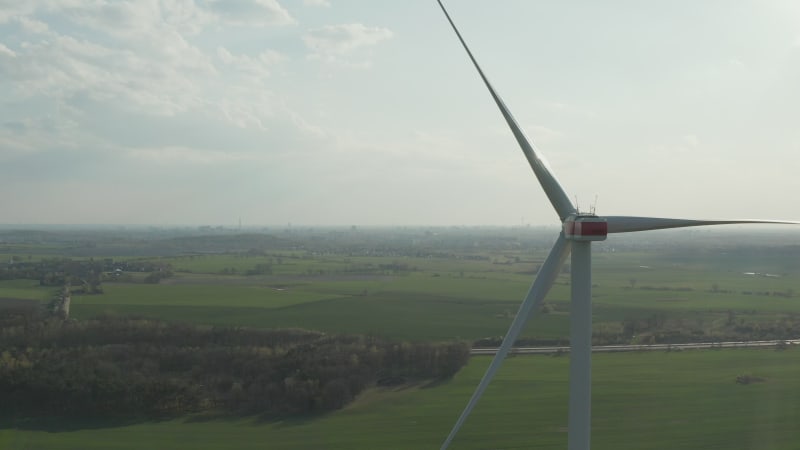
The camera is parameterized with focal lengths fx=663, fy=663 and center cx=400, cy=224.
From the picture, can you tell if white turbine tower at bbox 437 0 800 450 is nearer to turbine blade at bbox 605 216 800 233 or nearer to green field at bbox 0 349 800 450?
turbine blade at bbox 605 216 800 233

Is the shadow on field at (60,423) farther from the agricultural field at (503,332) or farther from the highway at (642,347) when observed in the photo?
the highway at (642,347)

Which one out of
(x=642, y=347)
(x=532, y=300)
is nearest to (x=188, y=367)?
(x=532, y=300)

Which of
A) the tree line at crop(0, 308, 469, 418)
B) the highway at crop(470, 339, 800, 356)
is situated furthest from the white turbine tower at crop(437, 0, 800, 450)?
the highway at crop(470, 339, 800, 356)

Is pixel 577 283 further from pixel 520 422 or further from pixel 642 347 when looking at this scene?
pixel 642 347

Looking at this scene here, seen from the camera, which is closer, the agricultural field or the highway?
the agricultural field

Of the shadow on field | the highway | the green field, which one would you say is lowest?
the shadow on field

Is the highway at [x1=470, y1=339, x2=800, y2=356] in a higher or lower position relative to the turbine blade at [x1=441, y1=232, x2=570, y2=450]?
lower

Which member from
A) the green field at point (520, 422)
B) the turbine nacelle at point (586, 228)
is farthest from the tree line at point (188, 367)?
the turbine nacelle at point (586, 228)
